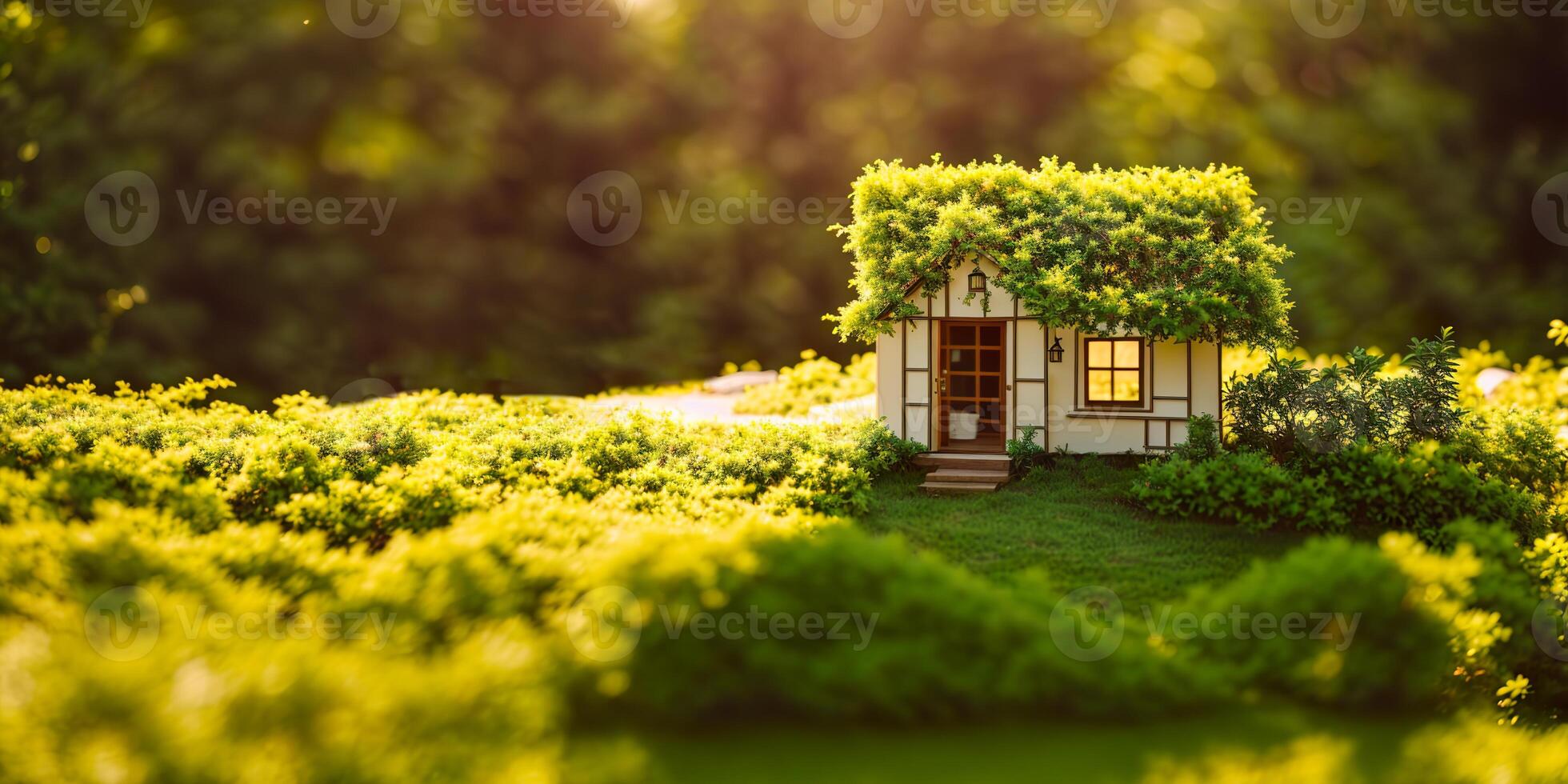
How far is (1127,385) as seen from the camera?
48.8 ft

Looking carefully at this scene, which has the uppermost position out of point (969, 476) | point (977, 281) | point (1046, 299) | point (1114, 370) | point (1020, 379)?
point (977, 281)

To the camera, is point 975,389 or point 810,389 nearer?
point 975,389

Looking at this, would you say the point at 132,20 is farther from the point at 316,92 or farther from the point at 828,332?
the point at 828,332

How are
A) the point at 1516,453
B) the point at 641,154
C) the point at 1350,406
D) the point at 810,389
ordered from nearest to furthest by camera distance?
the point at 1350,406 → the point at 1516,453 → the point at 810,389 → the point at 641,154

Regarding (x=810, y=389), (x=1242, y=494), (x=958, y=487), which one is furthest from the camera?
(x=810, y=389)

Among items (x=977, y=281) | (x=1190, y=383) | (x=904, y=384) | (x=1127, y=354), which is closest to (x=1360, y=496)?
(x=1190, y=383)

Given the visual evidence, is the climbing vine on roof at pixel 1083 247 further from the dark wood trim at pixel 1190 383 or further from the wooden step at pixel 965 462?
the wooden step at pixel 965 462

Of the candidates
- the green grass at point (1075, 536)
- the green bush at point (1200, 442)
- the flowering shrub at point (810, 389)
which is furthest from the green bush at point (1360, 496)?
the flowering shrub at point (810, 389)

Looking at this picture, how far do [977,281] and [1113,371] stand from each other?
2183 mm

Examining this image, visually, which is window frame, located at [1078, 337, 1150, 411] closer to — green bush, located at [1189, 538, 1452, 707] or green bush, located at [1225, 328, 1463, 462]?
green bush, located at [1225, 328, 1463, 462]

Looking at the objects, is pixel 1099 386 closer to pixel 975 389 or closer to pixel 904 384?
pixel 975 389

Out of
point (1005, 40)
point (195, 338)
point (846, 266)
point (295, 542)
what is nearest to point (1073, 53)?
point (1005, 40)

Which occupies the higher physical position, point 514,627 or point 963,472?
point 963,472

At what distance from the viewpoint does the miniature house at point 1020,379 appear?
47.5 feet
